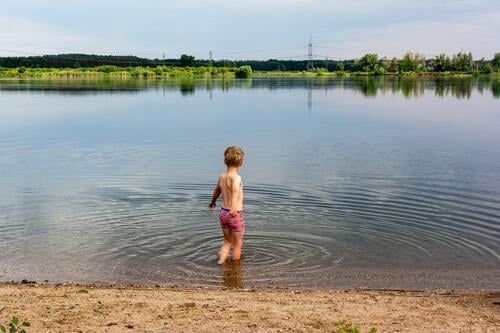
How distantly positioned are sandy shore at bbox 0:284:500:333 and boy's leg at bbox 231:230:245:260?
5.76ft

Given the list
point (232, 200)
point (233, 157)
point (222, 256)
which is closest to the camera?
point (233, 157)

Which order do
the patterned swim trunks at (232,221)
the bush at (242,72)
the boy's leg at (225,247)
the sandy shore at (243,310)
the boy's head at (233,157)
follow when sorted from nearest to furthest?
the sandy shore at (243,310) → the boy's head at (233,157) → the patterned swim trunks at (232,221) → the boy's leg at (225,247) → the bush at (242,72)

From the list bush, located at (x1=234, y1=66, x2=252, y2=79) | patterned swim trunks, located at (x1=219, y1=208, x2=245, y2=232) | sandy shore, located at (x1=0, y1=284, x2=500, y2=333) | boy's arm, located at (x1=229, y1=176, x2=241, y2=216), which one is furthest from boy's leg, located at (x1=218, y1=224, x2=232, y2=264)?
bush, located at (x1=234, y1=66, x2=252, y2=79)

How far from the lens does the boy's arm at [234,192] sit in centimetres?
997

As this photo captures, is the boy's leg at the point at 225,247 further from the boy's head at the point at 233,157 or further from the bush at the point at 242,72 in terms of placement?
the bush at the point at 242,72

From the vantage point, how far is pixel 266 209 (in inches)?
571

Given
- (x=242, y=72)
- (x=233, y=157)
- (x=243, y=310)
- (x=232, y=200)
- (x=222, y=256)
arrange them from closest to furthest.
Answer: (x=243, y=310) < (x=233, y=157) < (x=232, y=200) < (x=222, y=256) < (x=242, y=72)

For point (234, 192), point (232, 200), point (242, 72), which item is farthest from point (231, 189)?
point (242, 72)

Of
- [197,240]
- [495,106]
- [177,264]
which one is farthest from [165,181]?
[495,106]

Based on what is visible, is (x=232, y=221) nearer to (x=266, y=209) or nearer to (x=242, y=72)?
(x=266, y=209)

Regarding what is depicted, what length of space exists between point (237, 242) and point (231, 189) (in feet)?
3.19

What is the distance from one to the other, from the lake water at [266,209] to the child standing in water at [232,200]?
373mm

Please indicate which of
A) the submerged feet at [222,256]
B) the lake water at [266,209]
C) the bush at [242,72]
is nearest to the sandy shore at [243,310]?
the lake water at [266,209]

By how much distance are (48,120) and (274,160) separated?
74.0ft
